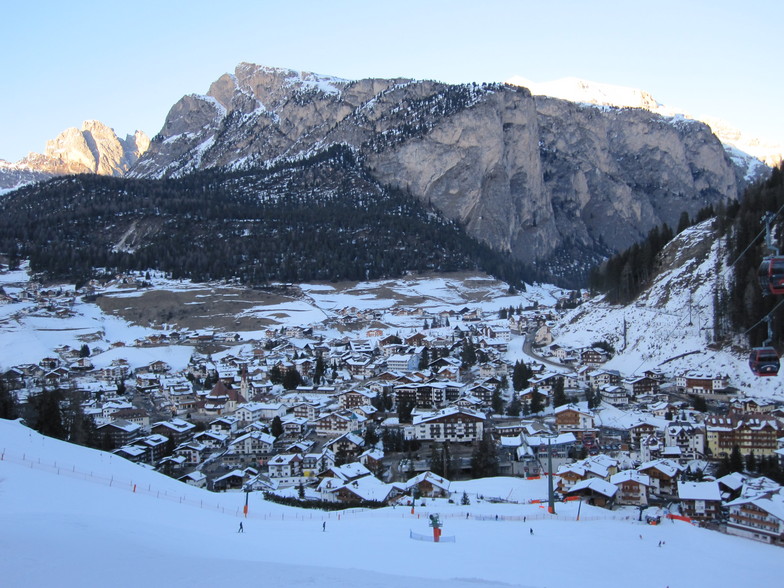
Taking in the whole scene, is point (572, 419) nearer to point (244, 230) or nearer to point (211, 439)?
point (211, 439)

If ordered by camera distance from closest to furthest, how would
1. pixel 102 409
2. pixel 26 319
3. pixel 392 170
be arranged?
pixel 102 409, pixel 26 319, pixel 392 170

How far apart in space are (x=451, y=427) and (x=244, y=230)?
75.2 m

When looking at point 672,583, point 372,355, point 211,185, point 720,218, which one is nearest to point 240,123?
point 211,185

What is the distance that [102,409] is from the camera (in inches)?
1695

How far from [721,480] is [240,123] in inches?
6581

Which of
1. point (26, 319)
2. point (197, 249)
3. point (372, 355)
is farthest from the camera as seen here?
point (197, 249)

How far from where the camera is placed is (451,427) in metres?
37.2

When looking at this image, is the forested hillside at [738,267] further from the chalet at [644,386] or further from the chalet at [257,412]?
the chalet at [257,412]

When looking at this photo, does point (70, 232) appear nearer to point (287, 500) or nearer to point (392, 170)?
point (392, 170)

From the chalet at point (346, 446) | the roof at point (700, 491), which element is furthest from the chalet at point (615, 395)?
the chalet at point (346, 446)

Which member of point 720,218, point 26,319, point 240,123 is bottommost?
point 26,319

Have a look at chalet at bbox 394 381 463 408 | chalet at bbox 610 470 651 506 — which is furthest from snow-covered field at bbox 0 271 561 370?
chalet at bbox 610 470 651 506

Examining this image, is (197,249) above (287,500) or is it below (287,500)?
above

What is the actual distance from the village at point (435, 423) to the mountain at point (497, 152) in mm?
70615
